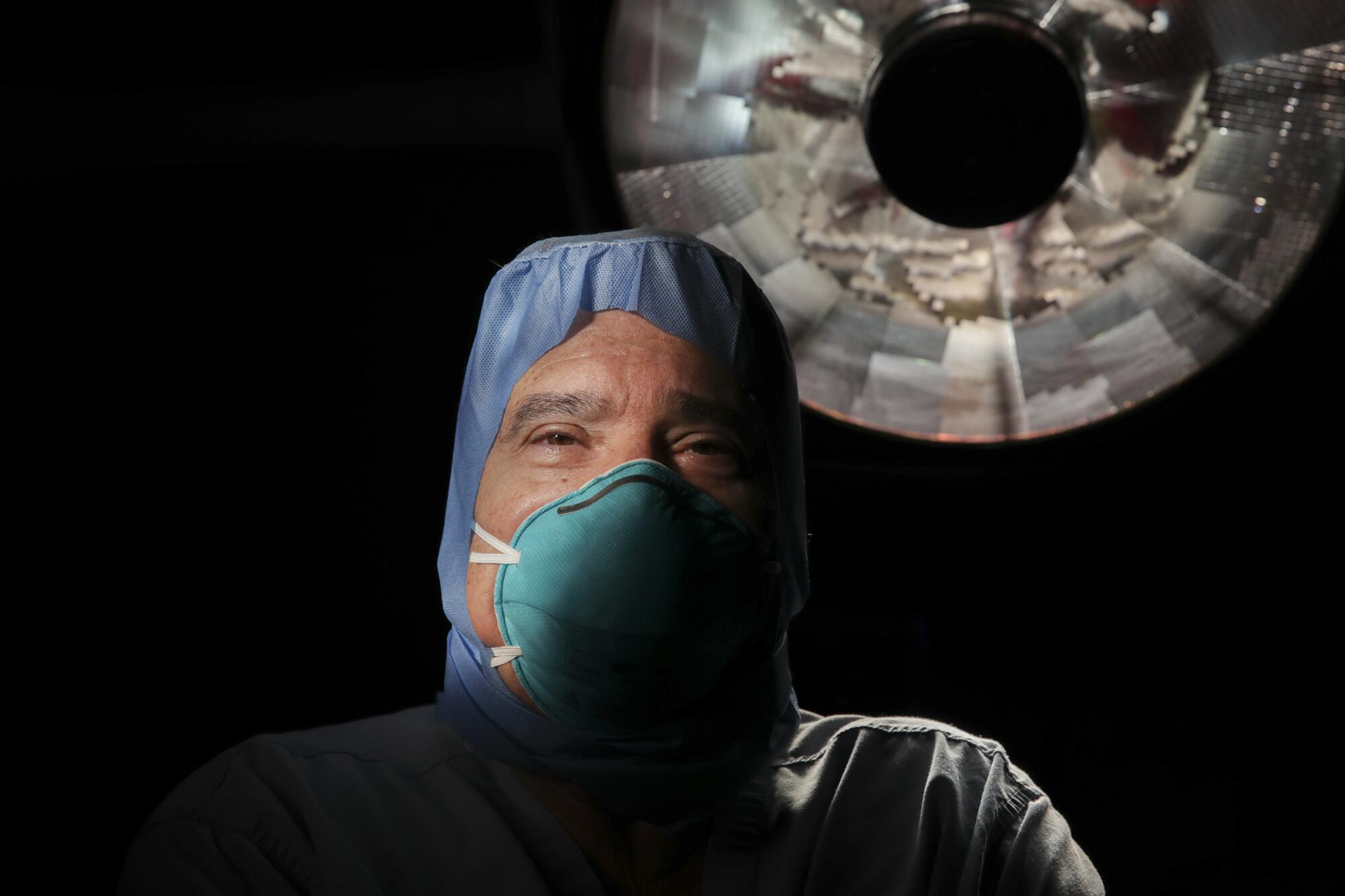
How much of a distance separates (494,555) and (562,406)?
0.22 meters

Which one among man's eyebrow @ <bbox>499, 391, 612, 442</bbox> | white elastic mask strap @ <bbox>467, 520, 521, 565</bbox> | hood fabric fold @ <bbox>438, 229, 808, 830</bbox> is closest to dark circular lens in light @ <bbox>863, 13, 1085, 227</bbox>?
hood fabric fold @ <bbox>438, 229, 808, 830</bbox>

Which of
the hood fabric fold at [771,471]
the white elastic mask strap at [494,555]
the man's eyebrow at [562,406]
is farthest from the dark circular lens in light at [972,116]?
the white elastic mask strap at [494,555]

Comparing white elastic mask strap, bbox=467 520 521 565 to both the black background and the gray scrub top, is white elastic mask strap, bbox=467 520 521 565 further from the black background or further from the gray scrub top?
the black background

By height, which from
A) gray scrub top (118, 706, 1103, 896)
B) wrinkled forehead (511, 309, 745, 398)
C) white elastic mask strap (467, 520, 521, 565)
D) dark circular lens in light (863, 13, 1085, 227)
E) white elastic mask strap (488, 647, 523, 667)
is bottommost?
gray scrub top (118, 706, 1103, 896)

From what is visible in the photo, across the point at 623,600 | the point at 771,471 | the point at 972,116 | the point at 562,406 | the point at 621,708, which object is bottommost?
the point at 621,708

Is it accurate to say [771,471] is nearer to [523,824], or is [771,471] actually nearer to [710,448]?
[710,448]

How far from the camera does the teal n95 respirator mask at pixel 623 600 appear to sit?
1619 millimetres

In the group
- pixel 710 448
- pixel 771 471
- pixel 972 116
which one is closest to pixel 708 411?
pixel 710 448

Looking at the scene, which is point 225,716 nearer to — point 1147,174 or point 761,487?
point 761,487

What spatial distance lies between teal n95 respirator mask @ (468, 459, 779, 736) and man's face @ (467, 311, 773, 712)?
5cm

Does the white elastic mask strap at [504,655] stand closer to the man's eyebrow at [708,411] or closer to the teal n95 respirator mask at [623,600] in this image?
the teal n95 respirator mask at [623,600]

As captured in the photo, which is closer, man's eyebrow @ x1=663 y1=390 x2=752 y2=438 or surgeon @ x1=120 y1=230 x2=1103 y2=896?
surgeon @ x1=120 y1=230 x2=1103 y2=896

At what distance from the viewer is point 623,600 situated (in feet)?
5.30

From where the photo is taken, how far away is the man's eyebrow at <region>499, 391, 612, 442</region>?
1.79 m
